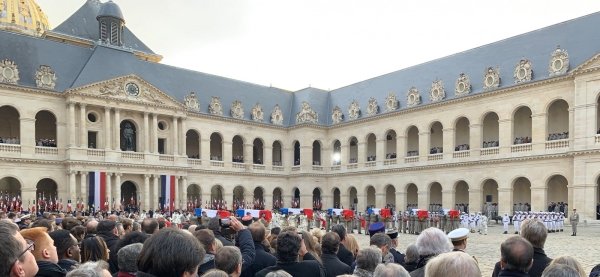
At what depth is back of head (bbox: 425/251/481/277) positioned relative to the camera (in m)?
3.17

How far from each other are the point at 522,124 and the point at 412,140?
9739mm

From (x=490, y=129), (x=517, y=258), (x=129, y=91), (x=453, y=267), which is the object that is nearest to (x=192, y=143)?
(x=129, y=91)

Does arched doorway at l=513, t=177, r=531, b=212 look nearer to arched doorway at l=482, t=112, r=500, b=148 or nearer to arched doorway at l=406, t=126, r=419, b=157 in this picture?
arched doorway at l=482, t=112, r=500, b=148

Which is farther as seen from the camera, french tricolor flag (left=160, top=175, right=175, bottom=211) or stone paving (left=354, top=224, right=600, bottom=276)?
french tricolor flag (left=160, top=175, right=175, bottom=211)

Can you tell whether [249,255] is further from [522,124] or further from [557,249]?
[522,124]

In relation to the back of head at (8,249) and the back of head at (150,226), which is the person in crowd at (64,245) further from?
the back of head at (150,226)

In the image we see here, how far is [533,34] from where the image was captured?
36219 millimetres

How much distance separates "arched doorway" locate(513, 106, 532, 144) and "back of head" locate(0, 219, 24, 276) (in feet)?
120

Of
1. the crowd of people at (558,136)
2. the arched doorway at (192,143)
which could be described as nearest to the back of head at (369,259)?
the crowd of people at (558,136)

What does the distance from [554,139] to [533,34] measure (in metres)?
8.84

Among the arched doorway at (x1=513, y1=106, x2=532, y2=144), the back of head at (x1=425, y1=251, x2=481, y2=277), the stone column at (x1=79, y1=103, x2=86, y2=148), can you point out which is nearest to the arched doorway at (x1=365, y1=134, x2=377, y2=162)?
the arched doorway at (x1=513, y1=106, x2=532, y2=144)

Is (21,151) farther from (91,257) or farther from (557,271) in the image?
(557,271)

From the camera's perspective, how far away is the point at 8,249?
3.03 meters

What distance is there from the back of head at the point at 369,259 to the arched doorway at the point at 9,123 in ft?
122
